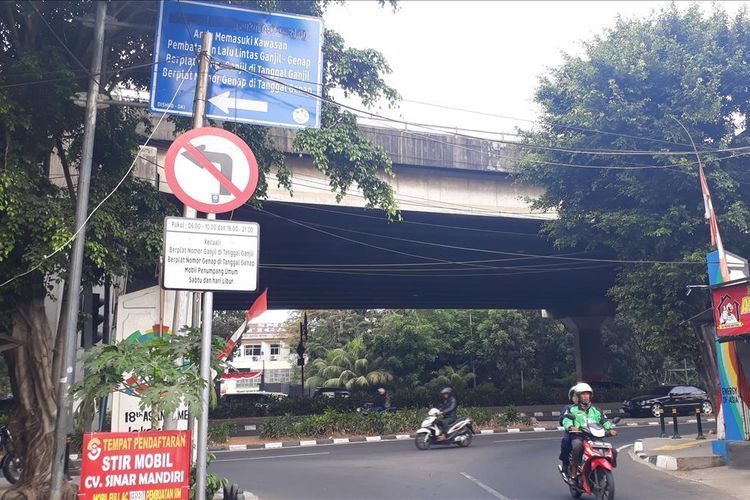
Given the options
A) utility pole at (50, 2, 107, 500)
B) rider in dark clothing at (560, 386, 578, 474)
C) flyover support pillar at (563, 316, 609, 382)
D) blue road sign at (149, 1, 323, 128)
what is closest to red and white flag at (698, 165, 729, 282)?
rider in dark clothing at (560, 386, 578, 474)

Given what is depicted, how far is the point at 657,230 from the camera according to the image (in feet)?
Answer: 47.9

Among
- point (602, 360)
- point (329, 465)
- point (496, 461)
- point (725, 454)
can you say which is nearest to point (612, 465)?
point (725, 454)

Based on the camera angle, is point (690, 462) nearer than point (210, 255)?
No

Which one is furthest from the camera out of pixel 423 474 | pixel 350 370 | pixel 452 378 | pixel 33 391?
pixel 350 370

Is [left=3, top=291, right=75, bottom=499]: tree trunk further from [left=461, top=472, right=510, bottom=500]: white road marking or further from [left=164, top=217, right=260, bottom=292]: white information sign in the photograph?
[left=461, top=472, right=510, bottom=500]: white road marking

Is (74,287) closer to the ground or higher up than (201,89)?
closer to the ground

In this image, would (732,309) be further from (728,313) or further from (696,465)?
(696,465)

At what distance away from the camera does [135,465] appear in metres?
4.80

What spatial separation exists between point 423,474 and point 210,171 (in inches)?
312

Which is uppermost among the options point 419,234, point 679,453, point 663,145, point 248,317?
point 663,145

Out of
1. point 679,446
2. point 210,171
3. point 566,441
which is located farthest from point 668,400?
point 210,171

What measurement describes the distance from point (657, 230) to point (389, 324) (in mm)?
26567

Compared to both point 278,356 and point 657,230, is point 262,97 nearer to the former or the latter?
point 657,230

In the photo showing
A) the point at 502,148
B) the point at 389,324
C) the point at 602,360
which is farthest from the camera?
the point at 389,324
